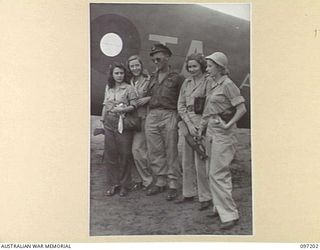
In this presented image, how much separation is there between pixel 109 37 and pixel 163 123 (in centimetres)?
42

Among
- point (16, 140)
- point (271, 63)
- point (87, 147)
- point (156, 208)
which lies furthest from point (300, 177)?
point (16, 140)

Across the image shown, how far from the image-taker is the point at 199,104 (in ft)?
6.55

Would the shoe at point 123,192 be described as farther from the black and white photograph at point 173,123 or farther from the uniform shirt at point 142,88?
the uniform shirt at point 142,88

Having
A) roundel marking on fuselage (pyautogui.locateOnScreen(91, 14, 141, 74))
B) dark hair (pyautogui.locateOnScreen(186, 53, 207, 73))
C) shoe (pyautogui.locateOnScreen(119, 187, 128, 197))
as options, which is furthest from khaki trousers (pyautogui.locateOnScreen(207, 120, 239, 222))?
roundel marking on fuselage (pyautogui.locateOnScreen(91, 14, 141, 74))

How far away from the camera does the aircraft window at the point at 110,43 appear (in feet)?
6.53

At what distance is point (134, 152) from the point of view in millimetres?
2010

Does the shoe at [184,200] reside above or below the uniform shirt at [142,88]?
below

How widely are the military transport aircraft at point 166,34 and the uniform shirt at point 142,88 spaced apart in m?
0.11

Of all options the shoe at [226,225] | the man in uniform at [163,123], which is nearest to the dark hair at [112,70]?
the man in uniform at [163,123]

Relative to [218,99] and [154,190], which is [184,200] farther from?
[218,99]

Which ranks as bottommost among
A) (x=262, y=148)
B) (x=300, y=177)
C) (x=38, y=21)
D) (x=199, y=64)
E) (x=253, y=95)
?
(x=300, y=177)

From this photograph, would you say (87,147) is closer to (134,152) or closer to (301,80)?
(134,152)

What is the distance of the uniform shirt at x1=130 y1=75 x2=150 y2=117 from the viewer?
2016 mm

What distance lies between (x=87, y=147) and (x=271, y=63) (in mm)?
835
